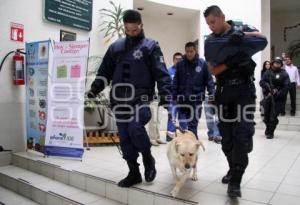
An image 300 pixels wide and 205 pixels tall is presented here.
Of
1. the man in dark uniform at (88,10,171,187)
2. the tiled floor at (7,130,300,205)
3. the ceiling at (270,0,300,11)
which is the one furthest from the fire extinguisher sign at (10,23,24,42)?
the ceiling at (270,0,300,11)

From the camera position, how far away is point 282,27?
11977 millimetres

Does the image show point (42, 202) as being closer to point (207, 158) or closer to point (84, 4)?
point (207, 158)

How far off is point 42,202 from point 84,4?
11.1ft

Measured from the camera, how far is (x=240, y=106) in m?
2.49

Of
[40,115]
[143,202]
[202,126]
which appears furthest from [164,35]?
[143,202]

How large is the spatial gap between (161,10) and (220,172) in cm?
562

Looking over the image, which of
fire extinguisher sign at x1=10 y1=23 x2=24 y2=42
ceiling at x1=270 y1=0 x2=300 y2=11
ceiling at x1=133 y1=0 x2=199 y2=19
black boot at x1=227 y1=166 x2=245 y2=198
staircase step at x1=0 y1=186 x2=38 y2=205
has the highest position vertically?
ceiling at x1=270 y1=0 x2=300 y2=11

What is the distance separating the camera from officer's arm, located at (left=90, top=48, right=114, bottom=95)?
2.94 metres

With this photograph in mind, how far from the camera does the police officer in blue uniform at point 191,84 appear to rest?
12.1 ft

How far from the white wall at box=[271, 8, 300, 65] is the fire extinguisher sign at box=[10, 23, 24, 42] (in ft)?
33.8

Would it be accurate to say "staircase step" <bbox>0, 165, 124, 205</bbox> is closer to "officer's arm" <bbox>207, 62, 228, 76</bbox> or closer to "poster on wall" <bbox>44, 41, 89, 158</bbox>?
"poster on wall" <bbox>44, 41, 89, 158</bbox>

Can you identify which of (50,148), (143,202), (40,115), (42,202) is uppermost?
(40,115)

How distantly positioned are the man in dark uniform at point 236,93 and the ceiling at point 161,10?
5082mm

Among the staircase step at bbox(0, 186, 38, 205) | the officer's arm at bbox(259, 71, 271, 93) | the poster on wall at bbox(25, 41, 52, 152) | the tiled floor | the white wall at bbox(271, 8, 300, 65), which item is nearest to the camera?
the tiled floor
